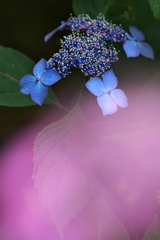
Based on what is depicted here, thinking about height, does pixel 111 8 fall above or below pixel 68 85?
above

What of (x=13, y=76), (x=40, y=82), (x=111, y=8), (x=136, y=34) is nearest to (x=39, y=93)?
(x=40, y=82)

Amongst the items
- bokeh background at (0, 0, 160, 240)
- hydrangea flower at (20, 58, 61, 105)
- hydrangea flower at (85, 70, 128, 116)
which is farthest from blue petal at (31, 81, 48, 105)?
bokeh background at (0, 0, 160, 240)

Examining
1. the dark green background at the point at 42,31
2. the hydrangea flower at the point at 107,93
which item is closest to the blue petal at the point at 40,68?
the hydrangea flower at the point at 107,93

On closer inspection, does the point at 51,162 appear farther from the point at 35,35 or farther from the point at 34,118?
the point at 35,35

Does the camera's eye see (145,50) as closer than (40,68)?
No

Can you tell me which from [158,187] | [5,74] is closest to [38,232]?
[158,187]

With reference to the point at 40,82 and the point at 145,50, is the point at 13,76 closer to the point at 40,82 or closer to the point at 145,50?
the point at 40,82

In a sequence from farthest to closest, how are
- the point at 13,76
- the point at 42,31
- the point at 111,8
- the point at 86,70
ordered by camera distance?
the point at 42,31, the point at 111,8, the point at 13,76, the point at 86,70
